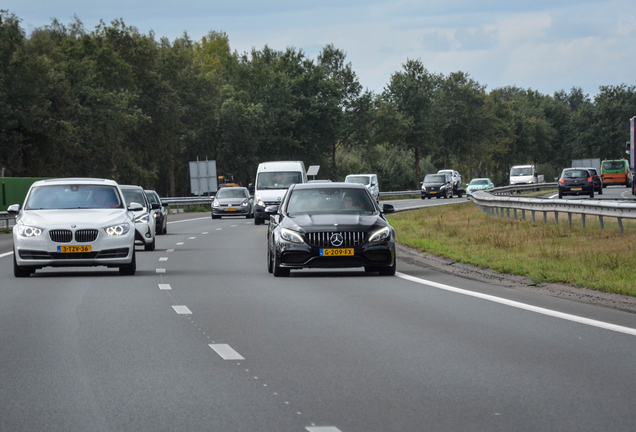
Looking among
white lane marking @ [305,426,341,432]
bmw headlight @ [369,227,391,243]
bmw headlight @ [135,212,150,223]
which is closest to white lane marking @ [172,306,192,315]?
bmw headlight @ [369,227,391,243]

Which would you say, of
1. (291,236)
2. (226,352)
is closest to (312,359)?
(226,352)

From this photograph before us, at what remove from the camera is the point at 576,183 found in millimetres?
51844

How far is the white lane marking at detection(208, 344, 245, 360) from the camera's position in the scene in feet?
25.8

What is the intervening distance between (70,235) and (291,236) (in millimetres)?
3413

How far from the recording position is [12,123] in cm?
5900

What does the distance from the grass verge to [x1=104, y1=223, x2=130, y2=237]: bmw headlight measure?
5.74 m

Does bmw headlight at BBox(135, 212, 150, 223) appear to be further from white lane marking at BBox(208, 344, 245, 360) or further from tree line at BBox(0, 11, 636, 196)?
tree line at BBox(0, 11, 636, 196)

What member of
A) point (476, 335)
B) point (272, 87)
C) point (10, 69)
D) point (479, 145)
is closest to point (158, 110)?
point (272, 87)

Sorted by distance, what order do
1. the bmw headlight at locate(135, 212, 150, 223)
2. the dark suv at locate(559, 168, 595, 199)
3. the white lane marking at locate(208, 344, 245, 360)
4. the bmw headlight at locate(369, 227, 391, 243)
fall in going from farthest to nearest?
1. the dark suv at locate(559, 168, 595, 199)
2. the bmw headlight at locate(135, 212, 150, 223)
3. the bmw headlight at locate(369, 227, 391, 243)
4. the white lane marking at locate(208, 344, 245, 360)

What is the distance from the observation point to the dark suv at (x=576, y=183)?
51394 mm

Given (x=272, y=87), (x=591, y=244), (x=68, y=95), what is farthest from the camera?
(x=272, y=87)

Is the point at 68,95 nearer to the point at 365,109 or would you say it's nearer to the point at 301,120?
the point at 301,120

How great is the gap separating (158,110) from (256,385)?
7883 cm

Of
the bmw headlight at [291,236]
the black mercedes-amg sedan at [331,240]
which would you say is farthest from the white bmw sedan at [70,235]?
the bmw headlight at [291,236]
